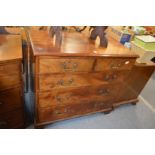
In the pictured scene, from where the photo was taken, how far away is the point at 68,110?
1429mm

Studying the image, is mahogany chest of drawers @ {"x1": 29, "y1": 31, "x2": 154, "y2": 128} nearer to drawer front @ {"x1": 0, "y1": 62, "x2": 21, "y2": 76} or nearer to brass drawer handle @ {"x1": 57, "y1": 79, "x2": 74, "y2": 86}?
brass drawer handle @ {"x1": 57, "y1": 79, "x2": 74, "y2": 86}

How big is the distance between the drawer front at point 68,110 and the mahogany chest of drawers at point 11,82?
0.21 meters

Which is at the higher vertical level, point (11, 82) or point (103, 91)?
point (11, 82)

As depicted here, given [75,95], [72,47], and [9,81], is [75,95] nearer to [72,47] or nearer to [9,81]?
[72,47]

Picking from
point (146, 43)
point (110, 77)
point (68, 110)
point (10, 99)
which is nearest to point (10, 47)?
point (10, 99)

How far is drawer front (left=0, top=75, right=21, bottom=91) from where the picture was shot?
98cm

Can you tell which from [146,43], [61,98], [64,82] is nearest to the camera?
[64,82]

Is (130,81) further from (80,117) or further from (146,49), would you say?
(80,117)

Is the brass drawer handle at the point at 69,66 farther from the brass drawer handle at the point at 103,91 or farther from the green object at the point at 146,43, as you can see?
the green object at the point at 146,43

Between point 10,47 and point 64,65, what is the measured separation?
427mm

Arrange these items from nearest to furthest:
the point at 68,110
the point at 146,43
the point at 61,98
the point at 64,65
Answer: the point at 64,65 → the point at 61,98 → the point at 68,110 → the point at 146,43

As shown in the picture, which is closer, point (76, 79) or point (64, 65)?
point (64, 65)

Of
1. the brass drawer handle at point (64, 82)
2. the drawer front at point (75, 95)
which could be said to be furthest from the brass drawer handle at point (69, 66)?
the drawer front at point (75, 95)

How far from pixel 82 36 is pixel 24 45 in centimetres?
57
